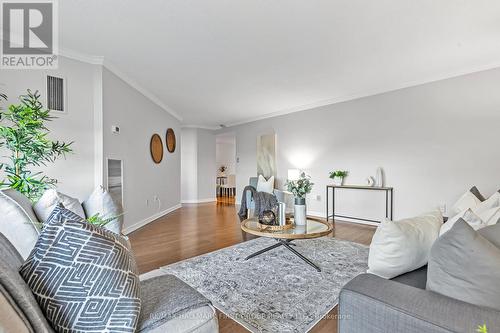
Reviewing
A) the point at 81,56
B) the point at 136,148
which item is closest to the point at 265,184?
the point at 136,148

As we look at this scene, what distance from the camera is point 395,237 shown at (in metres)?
1.13

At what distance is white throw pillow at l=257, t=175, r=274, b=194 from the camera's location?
5.71 m

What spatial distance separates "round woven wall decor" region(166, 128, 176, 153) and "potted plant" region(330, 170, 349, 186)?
373cm

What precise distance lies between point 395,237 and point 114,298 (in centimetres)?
119

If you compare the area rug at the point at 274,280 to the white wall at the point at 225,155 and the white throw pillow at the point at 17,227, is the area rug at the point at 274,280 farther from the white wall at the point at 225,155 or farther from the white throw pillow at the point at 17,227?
the white wall at the point at 225,155

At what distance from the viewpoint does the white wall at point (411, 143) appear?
10.9 feet

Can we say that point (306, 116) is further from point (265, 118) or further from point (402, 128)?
point (402, 128)

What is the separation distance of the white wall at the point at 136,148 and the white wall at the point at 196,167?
1802mm

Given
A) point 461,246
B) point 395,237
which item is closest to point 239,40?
point 395,237

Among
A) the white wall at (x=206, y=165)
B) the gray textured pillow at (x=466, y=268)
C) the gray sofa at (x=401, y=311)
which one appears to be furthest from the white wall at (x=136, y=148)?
the gray textured pillow at (x=466, y=268)

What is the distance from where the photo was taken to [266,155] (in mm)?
6289

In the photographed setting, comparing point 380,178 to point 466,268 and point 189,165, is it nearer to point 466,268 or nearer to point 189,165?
point 466,268

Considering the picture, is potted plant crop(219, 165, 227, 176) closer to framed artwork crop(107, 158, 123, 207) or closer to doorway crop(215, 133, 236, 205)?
doorway crop(215, 133, 236, 205)

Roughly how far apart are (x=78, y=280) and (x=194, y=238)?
115 inches
